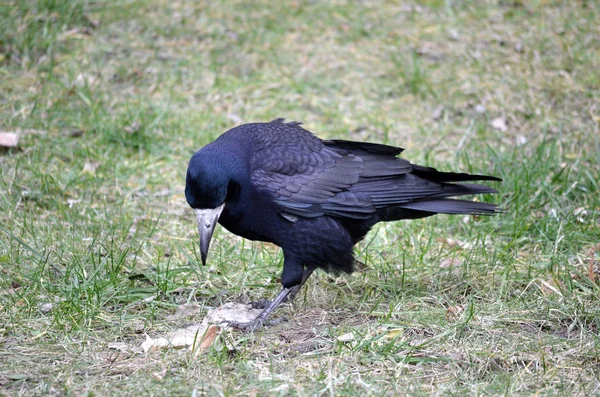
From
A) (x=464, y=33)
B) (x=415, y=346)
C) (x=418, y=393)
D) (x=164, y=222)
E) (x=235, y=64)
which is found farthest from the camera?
(x=464, y=33)

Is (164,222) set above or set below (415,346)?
below

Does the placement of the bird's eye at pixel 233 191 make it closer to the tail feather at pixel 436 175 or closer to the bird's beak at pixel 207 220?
the bird's beak at pixel 207 220

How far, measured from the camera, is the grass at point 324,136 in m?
3.71

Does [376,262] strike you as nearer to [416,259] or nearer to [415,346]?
[416,259]

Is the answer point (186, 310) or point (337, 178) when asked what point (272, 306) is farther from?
point (337, 178)

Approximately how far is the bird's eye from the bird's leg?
0.62 meters

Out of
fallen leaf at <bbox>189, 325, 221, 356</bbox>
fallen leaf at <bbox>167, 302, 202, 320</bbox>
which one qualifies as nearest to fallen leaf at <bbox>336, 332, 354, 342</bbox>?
fallen leaf at <bbox>189, 325, 221, 356</bbox>

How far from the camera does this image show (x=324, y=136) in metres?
7.00

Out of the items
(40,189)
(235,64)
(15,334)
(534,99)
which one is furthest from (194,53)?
(15,334)

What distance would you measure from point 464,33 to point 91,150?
4459 mm

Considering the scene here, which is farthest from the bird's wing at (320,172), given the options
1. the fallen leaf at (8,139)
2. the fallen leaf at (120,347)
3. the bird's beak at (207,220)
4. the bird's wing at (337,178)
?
the fallen leaf at (8,139)

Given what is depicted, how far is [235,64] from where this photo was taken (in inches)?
314

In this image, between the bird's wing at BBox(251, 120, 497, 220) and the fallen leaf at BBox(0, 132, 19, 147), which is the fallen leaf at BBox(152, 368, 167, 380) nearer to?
the bird's wing at BBox(251, 120, 497, 220)

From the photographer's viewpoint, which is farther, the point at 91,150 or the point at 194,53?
the point at 194,53
